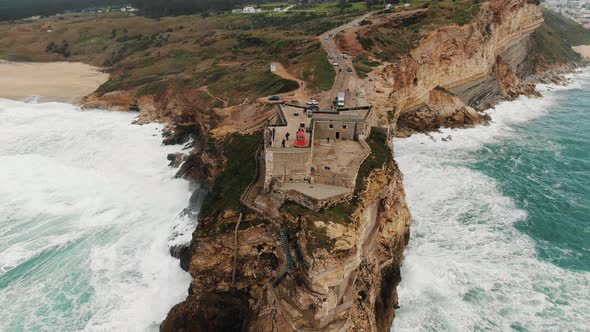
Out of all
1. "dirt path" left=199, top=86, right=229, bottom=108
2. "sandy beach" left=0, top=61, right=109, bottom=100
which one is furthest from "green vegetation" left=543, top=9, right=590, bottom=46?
"sandy beach" left=0, top=61, right=109, bottom=100

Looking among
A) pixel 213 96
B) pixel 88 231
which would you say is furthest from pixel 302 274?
pixel 213 96

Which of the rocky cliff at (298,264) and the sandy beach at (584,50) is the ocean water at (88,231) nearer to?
the rocky cliff at (298,264)

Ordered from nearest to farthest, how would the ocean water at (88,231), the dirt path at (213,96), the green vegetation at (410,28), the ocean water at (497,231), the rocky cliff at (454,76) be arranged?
the ocean water at (497,231) → the ocean water at (88,231) → the dirt path at (213,96) → the rocky cliff at (454,76) → the green vegetation at (410,28)

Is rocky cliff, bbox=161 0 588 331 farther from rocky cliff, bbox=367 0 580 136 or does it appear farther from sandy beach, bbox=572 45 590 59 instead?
sandy beach, bbox=572 45 590 59

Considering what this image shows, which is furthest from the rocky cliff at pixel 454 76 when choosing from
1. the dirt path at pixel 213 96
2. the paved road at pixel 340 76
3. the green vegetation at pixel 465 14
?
the dirt path at pixel 213 96

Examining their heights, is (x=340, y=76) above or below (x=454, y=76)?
above

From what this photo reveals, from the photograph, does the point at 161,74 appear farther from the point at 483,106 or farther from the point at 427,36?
the point at 483,106

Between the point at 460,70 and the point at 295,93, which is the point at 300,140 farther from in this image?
the point at 460,70
